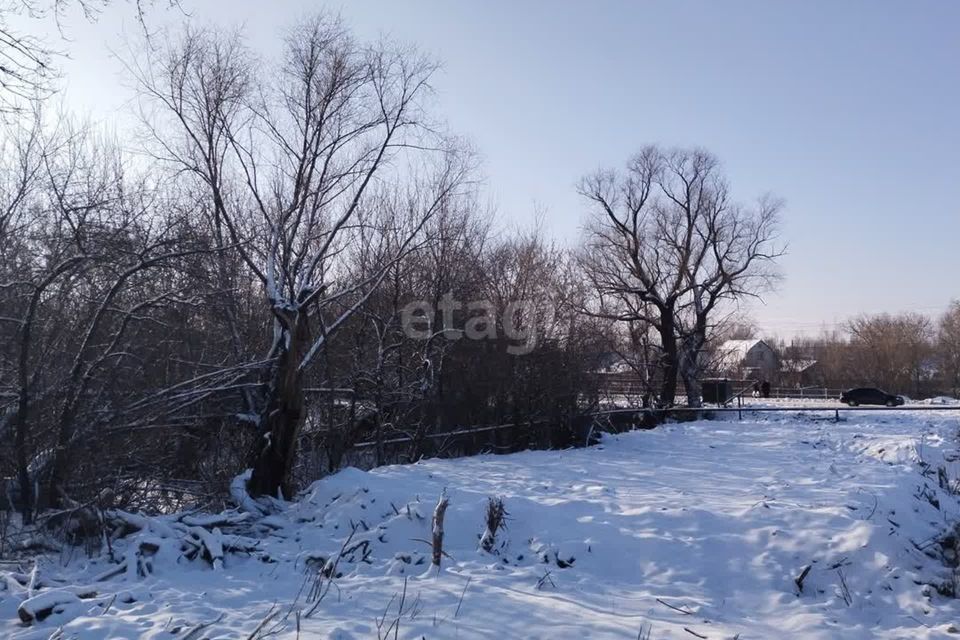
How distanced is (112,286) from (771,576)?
887cm

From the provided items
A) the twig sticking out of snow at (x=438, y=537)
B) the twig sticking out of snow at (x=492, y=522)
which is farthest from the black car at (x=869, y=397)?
the twig sticking out of snow at (x=438, y=537)

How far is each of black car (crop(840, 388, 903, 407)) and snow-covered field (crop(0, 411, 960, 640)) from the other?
118 feet

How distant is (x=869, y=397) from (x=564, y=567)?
43108mm

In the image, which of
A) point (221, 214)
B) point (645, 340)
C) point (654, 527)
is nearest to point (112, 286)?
point (221, 214)

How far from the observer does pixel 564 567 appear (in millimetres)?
7824

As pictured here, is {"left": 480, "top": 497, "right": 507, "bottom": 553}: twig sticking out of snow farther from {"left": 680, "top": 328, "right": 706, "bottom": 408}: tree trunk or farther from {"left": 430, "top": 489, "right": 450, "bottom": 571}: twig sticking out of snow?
{"left": 680, "top": 328, "right": 706, "bottom": 408}: tree trunk

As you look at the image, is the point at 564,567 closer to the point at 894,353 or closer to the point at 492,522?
the point at 492,522

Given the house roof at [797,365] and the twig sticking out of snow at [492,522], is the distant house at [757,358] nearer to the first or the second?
the house roof at [797,365]

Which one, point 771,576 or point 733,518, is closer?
point 771,576

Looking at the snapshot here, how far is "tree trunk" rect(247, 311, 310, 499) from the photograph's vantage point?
1123 centimetres

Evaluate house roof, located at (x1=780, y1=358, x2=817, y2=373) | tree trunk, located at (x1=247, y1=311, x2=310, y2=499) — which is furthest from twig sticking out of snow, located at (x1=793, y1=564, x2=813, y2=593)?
house roof, located at (x1=780, y1=358, x2=817, y2=373)

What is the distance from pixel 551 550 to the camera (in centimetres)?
816

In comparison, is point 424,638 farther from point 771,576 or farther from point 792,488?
point 792,488

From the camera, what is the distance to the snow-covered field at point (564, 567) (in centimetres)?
579
